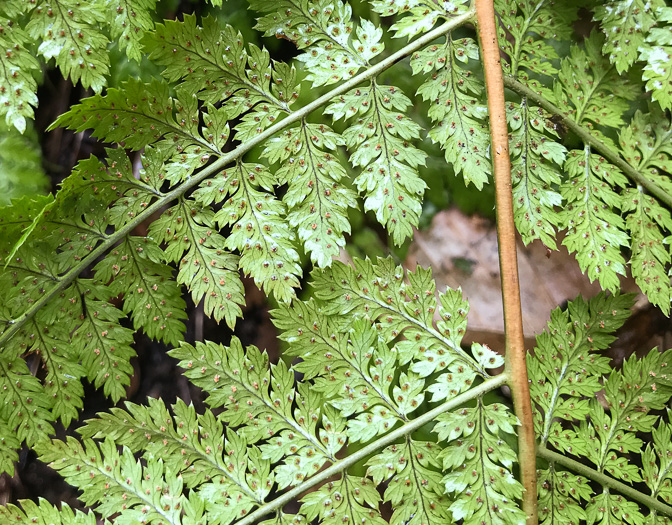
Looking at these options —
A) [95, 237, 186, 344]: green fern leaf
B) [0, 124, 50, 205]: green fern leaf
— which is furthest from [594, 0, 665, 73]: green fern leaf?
[0, 124, 50, 205]: green fern leaf

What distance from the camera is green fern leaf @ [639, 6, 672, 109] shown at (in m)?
1.59

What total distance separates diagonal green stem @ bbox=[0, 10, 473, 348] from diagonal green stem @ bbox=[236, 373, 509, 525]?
2.73 feet

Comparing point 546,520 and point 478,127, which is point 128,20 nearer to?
point 478,127

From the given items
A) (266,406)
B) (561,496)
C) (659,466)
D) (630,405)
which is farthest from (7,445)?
(659,466)

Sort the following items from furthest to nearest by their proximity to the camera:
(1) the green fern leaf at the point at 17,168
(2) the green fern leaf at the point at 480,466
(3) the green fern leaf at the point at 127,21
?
(1) the green fern leaf at the point at 17,168
(3) the green fern leaf at the point at 127,21
(2) the green fern leaf at the point at 480,466

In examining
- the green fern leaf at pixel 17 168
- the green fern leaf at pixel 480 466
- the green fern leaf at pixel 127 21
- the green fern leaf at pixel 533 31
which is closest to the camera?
the green fern leaf at pixel 480 466

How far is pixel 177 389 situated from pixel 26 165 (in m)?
0.99

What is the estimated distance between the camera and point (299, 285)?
150 cm

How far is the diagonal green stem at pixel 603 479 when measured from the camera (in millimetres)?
1587

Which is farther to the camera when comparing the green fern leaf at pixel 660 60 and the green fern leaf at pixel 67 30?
the green fern leaf at pixel 660 60

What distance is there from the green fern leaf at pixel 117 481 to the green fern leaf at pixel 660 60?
1757 millimetres

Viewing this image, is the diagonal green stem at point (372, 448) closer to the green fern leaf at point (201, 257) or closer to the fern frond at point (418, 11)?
the green fern leaf at point (201, 257)

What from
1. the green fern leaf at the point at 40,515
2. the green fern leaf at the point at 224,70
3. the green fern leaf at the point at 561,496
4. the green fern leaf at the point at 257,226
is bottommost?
the green fern leaf at the point at 561,496

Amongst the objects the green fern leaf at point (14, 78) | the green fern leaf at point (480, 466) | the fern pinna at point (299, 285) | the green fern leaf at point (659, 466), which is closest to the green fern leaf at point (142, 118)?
the fern pinna at point (299, 285)
